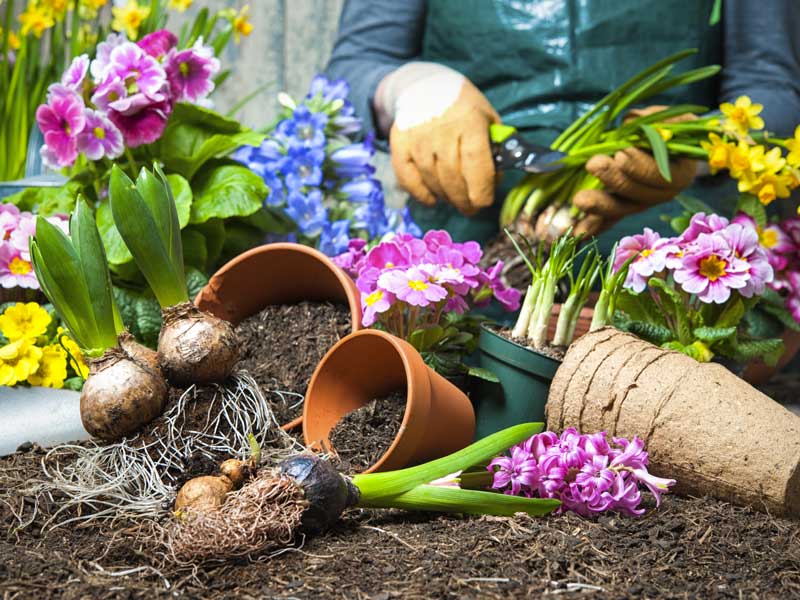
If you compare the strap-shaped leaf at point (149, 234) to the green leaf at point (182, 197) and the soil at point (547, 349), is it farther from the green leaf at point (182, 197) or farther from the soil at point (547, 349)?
the soil at point (547, 349)

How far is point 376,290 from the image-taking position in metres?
1.19

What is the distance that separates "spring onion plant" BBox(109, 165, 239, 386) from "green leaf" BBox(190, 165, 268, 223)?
15.3 inches

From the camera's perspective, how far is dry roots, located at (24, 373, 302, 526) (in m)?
0.93

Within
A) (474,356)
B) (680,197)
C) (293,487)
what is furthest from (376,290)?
(680,197)

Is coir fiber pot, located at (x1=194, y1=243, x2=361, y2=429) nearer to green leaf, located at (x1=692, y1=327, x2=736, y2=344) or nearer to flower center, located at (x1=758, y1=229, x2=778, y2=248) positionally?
green leaf, located at (x1=692, y1=327, x2=736, y2=344)

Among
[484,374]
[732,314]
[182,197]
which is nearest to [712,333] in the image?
[732,314]

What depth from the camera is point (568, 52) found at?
5.55 feet

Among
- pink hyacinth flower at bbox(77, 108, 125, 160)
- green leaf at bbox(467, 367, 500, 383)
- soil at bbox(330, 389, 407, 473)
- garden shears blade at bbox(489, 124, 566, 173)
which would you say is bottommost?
soil at bbox(330, 389, 407, 473)

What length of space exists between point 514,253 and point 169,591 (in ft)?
3.17

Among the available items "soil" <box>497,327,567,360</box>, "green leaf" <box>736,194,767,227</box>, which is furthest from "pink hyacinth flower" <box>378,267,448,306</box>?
"green leaf" <box>736,194,767,227</box>

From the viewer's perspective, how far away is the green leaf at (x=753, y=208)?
1.49 metres

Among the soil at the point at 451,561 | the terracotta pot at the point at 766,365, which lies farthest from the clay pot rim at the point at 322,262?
the terracotta pot at the point at 766,365

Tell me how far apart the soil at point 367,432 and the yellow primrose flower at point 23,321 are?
1.75 feet

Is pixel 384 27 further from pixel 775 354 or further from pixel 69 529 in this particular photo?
pixel 69 529
